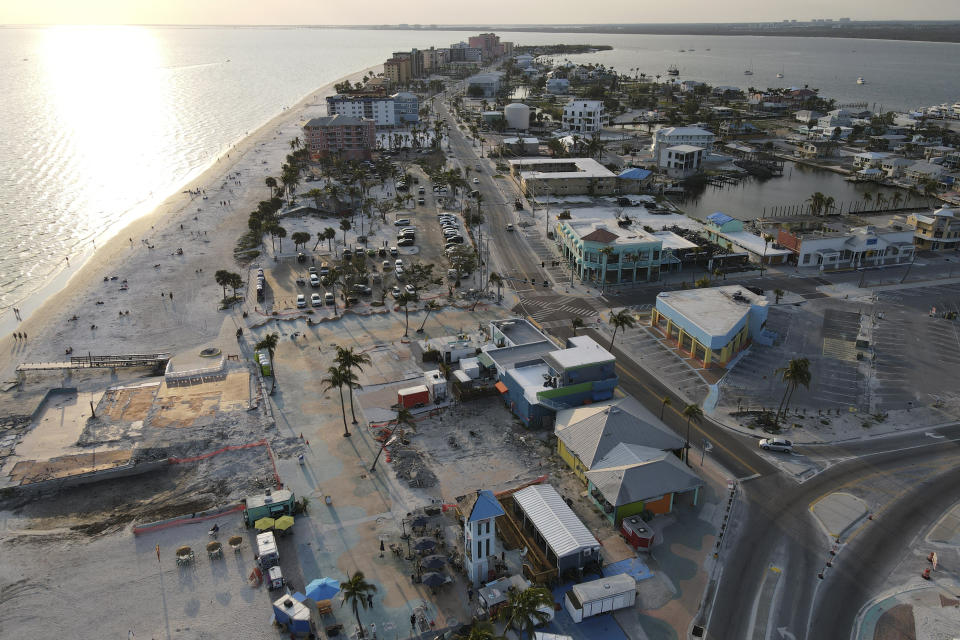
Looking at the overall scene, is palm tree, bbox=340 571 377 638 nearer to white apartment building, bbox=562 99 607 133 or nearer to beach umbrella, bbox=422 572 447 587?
beach umbrella, bbox=422 572 447 587

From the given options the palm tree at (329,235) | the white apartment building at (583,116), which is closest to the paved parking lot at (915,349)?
the palm tree at (329,235)

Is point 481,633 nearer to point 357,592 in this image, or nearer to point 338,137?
point 357,592

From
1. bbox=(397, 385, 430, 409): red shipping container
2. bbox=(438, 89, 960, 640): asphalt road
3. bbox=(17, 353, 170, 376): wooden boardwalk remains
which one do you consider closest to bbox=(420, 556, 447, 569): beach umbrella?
bbox=(438, 89, 960, 640): asphalt road

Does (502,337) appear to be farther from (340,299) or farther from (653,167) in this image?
(653,167)

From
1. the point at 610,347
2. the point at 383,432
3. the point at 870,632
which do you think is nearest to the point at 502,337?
the point at 610,347

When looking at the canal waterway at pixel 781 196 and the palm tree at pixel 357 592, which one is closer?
the palm tree at pixel 357 592

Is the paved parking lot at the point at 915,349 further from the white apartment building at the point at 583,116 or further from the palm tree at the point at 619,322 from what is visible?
the white apartment building at the point at 583,116
